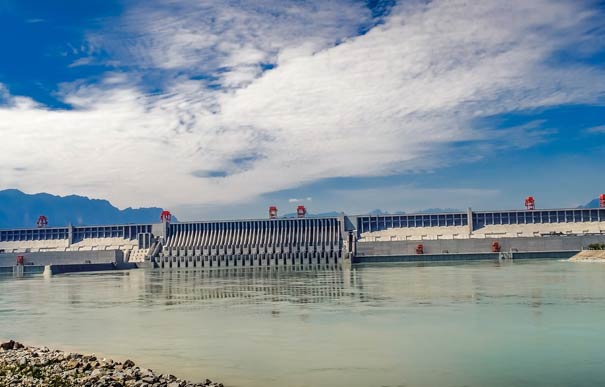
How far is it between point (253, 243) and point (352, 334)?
11377 cm

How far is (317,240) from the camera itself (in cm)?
13838

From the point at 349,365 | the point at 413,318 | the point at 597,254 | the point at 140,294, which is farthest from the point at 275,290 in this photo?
the point at 597,254

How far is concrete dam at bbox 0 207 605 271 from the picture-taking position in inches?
4776

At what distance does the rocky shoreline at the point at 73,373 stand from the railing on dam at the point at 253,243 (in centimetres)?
10805

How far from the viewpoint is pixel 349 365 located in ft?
71.6

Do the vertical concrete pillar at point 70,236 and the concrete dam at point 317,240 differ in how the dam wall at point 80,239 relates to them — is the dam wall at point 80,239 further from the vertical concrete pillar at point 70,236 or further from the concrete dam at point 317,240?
the concrete dam at point 317,240

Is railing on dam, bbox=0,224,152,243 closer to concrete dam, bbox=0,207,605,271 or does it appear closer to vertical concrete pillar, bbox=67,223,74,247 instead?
vertical concrete pillar, bbox=67,223,74,247

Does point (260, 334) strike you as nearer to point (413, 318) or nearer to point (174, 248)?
point (413, 318)

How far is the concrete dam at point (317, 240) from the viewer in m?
121

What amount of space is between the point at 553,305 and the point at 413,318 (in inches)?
401

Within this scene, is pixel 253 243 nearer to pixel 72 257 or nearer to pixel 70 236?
pixel 72 257

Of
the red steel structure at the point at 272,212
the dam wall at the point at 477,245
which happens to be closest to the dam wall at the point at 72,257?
the red steel structure at the point at 272,212

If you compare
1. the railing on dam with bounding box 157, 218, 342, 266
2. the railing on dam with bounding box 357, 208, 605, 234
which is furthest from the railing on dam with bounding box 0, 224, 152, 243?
the railing on dam with bounding box 357, 208, 605, 234

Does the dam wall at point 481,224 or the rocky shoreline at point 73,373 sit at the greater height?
the dam wall at point 481,224
